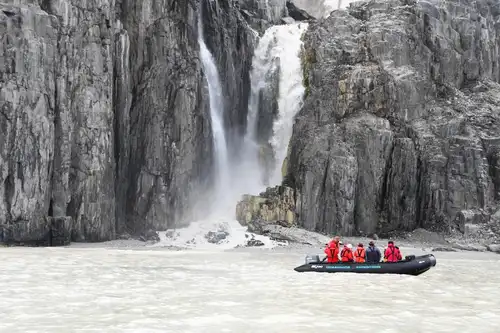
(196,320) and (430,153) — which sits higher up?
(430,153)

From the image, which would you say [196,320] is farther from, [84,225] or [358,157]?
[358,157]

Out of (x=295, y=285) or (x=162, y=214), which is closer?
(x=295, y=285)

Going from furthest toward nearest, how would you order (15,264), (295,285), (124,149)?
(124,149) → (15,264) → (295,285)

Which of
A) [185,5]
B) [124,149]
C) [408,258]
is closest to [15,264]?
[408,258]

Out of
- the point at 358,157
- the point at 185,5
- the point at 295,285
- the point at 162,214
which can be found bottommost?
the point at 295,285

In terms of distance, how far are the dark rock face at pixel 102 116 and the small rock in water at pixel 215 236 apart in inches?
196

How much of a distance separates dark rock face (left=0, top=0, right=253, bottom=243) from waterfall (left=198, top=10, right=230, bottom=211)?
148cm

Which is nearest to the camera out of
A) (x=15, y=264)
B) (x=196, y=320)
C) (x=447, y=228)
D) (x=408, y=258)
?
(x=196, y=320)

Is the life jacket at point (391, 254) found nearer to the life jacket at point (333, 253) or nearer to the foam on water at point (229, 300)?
the foam on water at point (229, 300)

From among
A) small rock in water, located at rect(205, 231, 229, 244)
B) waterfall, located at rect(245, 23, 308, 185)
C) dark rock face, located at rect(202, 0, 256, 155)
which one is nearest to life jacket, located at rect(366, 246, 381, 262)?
small rock in water, located at rect(205, 231, 229, 244)

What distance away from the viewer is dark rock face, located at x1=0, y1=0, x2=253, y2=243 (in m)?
38.9

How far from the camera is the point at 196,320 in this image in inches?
476

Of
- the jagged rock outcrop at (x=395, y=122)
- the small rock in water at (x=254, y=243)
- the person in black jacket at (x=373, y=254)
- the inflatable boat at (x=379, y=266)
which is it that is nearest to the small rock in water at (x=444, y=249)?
the jagged rock outcrop at (x=395, y=122)

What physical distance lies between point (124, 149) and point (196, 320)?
38.0 m
